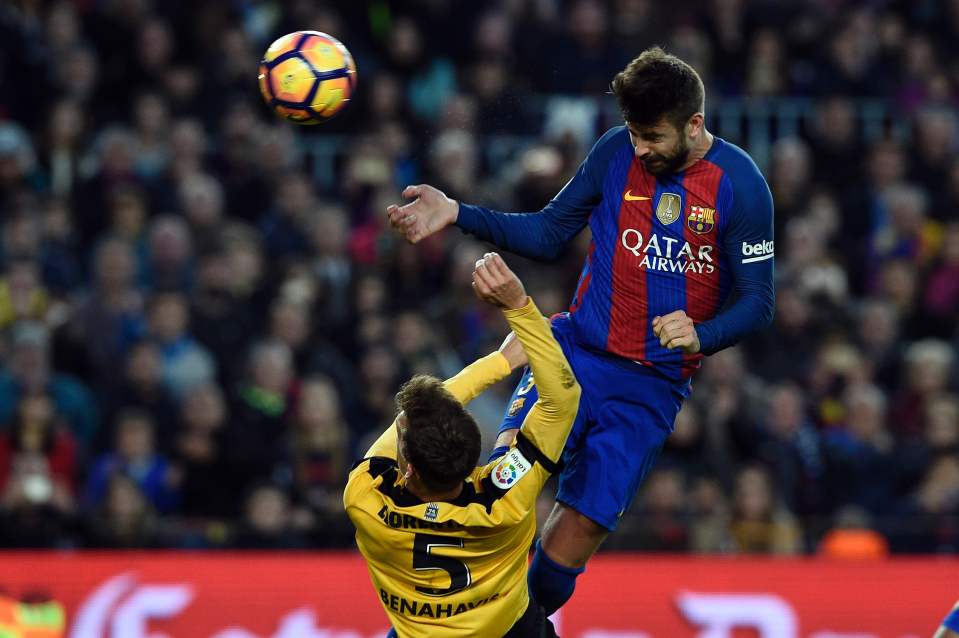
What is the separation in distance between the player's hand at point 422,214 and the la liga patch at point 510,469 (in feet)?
2.77

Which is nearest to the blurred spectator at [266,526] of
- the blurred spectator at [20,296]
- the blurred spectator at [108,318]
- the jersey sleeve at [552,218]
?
the blurred spectator at [108,318]

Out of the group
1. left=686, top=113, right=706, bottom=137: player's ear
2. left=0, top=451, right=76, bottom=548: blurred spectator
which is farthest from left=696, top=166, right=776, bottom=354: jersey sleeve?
left=0, top=451, right=76, bottom=548: blurred spectator

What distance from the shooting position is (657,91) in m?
5.77

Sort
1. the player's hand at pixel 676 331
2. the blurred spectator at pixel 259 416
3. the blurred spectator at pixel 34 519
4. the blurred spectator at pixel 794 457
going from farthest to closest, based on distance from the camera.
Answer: the blurred spectator at pixel 794 457 → the blurred spectator at pixel 259 416 → the blurred spectator at pixel 34 519 → the player's hand at pixel 676 331

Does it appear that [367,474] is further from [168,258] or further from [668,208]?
[168,258]

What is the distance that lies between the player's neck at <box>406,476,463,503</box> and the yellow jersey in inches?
0.8

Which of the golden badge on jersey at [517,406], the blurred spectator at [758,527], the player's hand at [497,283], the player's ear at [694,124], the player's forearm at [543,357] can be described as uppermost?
the player's ear at [694,124]

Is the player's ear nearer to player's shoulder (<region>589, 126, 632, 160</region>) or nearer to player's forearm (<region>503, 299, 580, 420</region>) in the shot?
player's shoulder (<region>589, 126, 632, 160</region>)

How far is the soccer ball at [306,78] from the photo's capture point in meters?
6.41

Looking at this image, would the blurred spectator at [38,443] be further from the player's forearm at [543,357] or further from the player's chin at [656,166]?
the player's chin at [656,166]

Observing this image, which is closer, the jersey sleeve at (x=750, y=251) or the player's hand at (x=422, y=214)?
the player's hand at (x=422, y=214)

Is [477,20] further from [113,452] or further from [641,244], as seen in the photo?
[641,244]

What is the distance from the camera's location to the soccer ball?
6.41m

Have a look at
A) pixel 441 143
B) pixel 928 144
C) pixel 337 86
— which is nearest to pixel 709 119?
pixel 928 144
